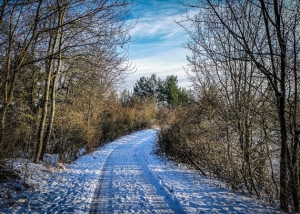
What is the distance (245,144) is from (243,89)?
1844 millimetres

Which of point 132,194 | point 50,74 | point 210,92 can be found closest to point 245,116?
point 210,92

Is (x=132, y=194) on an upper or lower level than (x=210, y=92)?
lower

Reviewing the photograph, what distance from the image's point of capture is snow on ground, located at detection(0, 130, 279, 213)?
443cm

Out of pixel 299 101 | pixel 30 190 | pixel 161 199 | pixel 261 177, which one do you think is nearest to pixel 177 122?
pixel 261 177

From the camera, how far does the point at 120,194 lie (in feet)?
17.6

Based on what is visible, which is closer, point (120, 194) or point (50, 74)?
point (120, 194)

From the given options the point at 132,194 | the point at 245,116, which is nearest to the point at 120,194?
the point at 132,194

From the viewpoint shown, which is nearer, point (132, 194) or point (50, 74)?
point (132, 194)

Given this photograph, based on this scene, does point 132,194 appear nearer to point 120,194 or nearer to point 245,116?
point 120,194

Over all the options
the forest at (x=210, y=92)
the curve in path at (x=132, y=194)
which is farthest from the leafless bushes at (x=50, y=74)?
the curve in path at (x=132, y=194)

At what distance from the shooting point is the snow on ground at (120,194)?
14.5ft

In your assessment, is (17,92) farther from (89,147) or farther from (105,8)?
(105,8)

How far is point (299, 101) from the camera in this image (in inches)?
171

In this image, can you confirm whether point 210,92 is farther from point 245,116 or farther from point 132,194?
point 132,194
